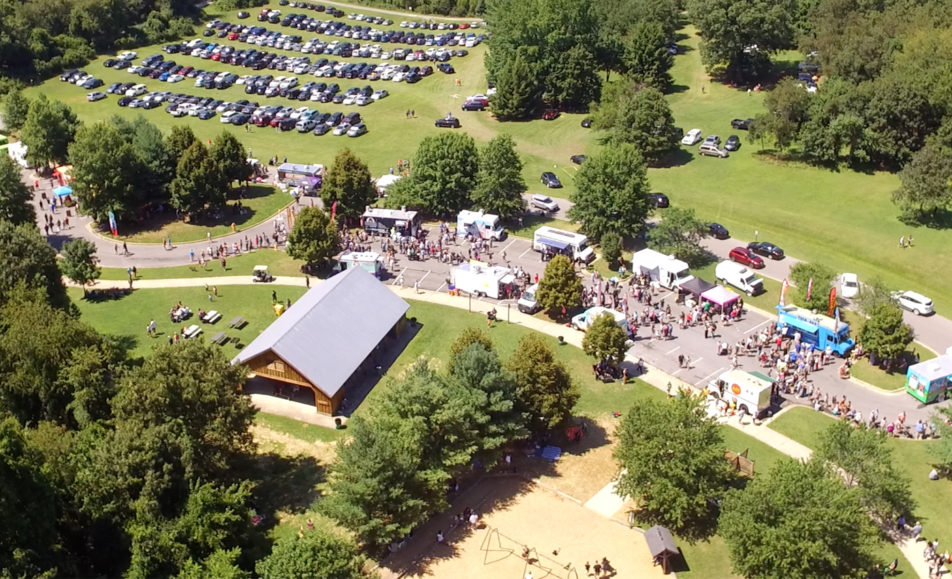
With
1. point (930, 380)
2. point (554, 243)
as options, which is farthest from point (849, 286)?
point (554, 243)

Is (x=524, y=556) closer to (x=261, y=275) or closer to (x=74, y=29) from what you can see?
(x=261, y=275)

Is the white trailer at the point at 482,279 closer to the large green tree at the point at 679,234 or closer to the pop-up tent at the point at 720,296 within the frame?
the large green tree at the point at 679,234

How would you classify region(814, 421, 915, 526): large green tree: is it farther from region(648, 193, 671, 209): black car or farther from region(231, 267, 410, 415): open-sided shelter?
region(648, 193, 671, 209): black car

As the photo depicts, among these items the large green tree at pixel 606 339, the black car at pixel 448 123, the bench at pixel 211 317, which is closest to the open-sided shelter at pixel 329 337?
the bench at pixel 211 317

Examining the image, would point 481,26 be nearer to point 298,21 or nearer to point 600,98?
point 298,21

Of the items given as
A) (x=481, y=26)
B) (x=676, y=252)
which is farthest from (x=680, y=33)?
(x=676, y=252)

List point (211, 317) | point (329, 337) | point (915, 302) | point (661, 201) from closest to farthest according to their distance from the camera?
point (329, 337), point (211, 317), point (915, 302), point (661, 201)

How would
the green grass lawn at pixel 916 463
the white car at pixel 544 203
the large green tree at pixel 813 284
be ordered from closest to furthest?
the green grass lawn at pixel 916 463
the large green tree at pixel 813 284
the white car at pixel 544 203

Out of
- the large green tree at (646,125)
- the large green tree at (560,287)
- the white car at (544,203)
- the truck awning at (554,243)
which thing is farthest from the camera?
the large green tree at (646,125)
